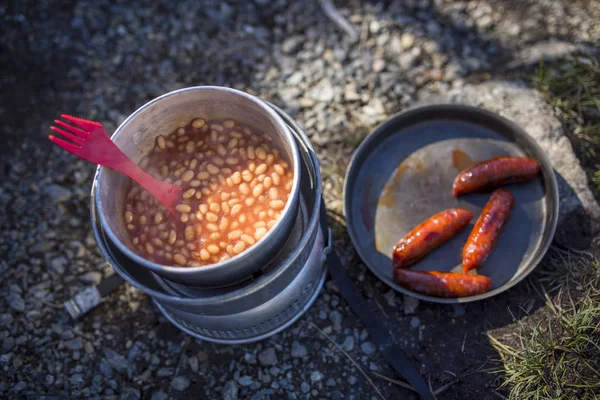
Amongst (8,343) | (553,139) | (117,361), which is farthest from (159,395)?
(553,139)

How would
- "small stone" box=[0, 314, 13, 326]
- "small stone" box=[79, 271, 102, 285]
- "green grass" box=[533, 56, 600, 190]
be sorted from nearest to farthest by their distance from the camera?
"small stone" box=[0, 314, 13, 326] < "small stone" box=[79, 271, 102, 285] < "green grass" box=[533, 56, 600, 190]

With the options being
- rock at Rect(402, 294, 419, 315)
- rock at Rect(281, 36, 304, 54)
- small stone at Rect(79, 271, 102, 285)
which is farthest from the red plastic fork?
rock at Rect(281, 36, 304, 54)

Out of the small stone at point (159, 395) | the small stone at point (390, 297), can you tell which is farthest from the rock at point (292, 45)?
the small stone at point (159, 395)

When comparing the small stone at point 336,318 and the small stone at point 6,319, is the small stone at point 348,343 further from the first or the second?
the small stone at point 6,319

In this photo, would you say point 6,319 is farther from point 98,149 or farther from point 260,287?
point 260,287

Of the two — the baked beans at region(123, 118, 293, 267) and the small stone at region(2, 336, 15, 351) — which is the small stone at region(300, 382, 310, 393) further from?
the small stone at region(2, 336, 15, 351)

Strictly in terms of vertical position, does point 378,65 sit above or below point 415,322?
above

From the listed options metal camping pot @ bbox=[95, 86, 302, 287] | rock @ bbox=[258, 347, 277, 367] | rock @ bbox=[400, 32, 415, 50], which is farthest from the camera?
rock @ bbox=[400, 32, 415, 50]

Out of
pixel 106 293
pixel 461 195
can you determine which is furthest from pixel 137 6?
pixel 461 195
